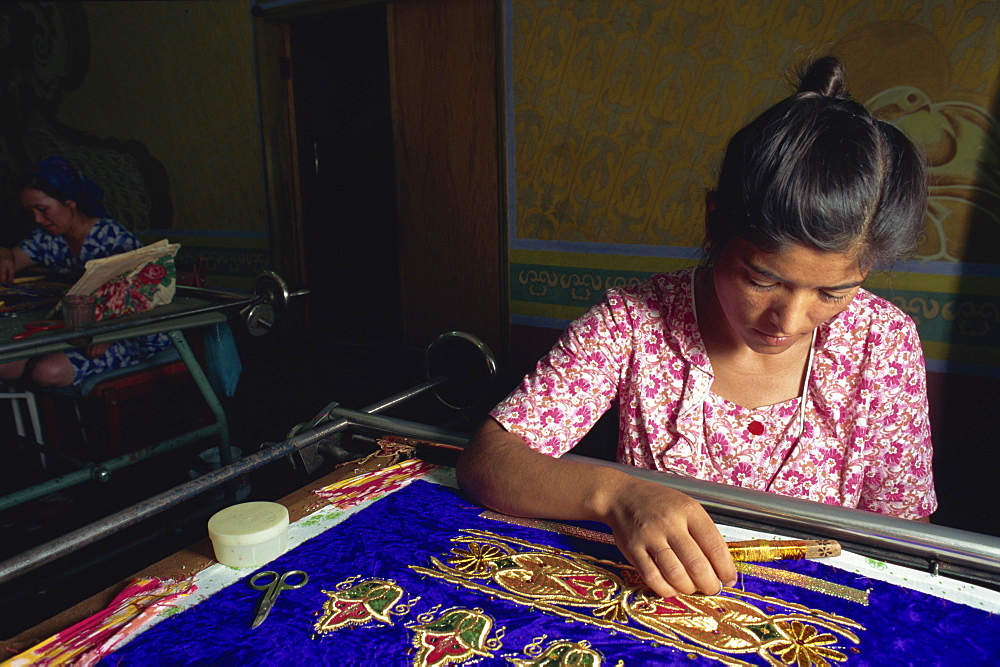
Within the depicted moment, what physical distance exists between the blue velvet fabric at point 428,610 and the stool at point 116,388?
2.24m

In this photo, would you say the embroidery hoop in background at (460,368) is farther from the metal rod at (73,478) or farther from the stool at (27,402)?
the stool at (27,402)

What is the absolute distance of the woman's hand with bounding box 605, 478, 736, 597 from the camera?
2.65 ft

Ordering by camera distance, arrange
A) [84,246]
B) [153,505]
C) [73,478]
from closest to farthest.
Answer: [153,505] < [73,478] < [84,246]

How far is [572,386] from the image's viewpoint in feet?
3.89

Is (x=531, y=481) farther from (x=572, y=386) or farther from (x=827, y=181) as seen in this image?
(x=827, y=181)

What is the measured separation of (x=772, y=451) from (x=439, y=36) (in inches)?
160

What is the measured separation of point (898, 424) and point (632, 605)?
2.31ft

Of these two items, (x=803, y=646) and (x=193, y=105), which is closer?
(x=803, y=646)

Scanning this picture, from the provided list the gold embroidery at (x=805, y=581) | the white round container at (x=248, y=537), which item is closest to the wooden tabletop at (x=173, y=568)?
the white round container at (x=248, y=537)

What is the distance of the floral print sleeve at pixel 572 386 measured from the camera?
1.13 m

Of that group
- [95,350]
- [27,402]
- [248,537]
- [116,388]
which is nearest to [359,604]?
[248,537]

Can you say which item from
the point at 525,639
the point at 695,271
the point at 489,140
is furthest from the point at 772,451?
the point at 489,140

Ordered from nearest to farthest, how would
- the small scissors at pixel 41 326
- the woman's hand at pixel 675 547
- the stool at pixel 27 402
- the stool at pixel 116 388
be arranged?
the woman's hand at pixel 675 547 → the small scissors at pixel 41 326 → the stool at pixel 116 388 → the stool at pixel 27 402

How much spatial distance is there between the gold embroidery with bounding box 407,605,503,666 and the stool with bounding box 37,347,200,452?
7.86ft
